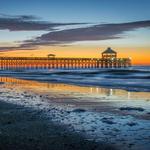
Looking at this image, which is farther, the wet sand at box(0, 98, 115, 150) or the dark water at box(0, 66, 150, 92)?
the dark water at box(0, 66, 150, 92)

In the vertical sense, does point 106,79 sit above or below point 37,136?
below

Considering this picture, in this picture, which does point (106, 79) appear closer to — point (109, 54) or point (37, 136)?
point (37, 136)

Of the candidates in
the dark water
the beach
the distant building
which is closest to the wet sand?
the beach

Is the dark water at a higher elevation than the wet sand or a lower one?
lower

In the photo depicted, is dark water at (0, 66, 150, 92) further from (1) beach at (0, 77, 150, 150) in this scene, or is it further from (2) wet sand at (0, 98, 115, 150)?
(2) wet sand at (0, 98, 115, 150)

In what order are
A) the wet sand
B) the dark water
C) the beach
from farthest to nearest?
the dark water, the beach, the wet sand

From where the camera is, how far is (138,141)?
7.00 meters

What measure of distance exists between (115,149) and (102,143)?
1.61ft

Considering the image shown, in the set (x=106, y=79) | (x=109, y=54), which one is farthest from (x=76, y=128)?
(x=109, y=54)

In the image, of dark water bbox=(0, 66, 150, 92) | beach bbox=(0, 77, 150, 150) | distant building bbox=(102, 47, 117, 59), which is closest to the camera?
beach bbox=(0, 77, 150, 150)

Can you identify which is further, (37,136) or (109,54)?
(109,54)

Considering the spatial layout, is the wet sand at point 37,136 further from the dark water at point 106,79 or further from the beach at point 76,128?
the dark water at point 106,79

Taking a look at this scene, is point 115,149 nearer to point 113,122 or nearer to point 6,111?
point 113,122

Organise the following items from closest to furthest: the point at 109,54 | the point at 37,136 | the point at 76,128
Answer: the point at 37,136
the point at 76,128
the point at 109,54
